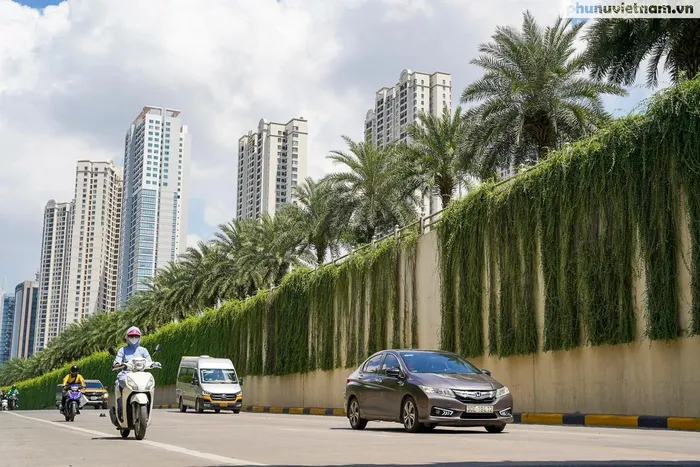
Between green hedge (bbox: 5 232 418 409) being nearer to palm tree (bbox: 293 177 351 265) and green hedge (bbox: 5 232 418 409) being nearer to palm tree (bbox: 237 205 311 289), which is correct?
palm tree (bbox: 237 205 311 289)

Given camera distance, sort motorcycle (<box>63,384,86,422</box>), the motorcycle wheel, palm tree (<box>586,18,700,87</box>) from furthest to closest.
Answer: palm tree (<box>586,18,700,87</box>) → motorcycle (<box>63,384,86,422</box>) → the motorcycle wheel

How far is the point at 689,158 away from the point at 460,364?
23.2ft

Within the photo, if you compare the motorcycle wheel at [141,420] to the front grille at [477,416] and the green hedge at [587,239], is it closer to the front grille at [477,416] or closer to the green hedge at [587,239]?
the front grille at [477,416]

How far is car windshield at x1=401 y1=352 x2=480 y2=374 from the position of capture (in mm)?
14648

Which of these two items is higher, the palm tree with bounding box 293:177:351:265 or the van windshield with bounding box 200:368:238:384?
the palm tree with bounding box 293:177:351:265

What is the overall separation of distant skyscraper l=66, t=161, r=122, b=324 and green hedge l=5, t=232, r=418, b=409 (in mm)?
112147

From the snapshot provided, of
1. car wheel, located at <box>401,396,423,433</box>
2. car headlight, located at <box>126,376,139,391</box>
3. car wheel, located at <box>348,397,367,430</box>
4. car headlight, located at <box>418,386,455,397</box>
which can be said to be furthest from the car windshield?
car headlight, located at <box>126,376,139,391</box>

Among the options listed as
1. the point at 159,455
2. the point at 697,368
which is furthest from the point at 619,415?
the point at 159,455

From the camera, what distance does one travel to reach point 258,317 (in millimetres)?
45594

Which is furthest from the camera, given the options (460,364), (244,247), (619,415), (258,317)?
(244,247)

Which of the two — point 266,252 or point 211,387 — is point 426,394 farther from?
point 266,252

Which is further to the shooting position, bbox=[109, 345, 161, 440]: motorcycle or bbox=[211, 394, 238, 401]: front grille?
bbox=[211, 394, 238, 401]: front grille

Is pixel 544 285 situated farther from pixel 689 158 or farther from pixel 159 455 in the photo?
pixel 159 455

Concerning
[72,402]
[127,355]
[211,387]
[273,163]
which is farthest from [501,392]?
[273,163]
